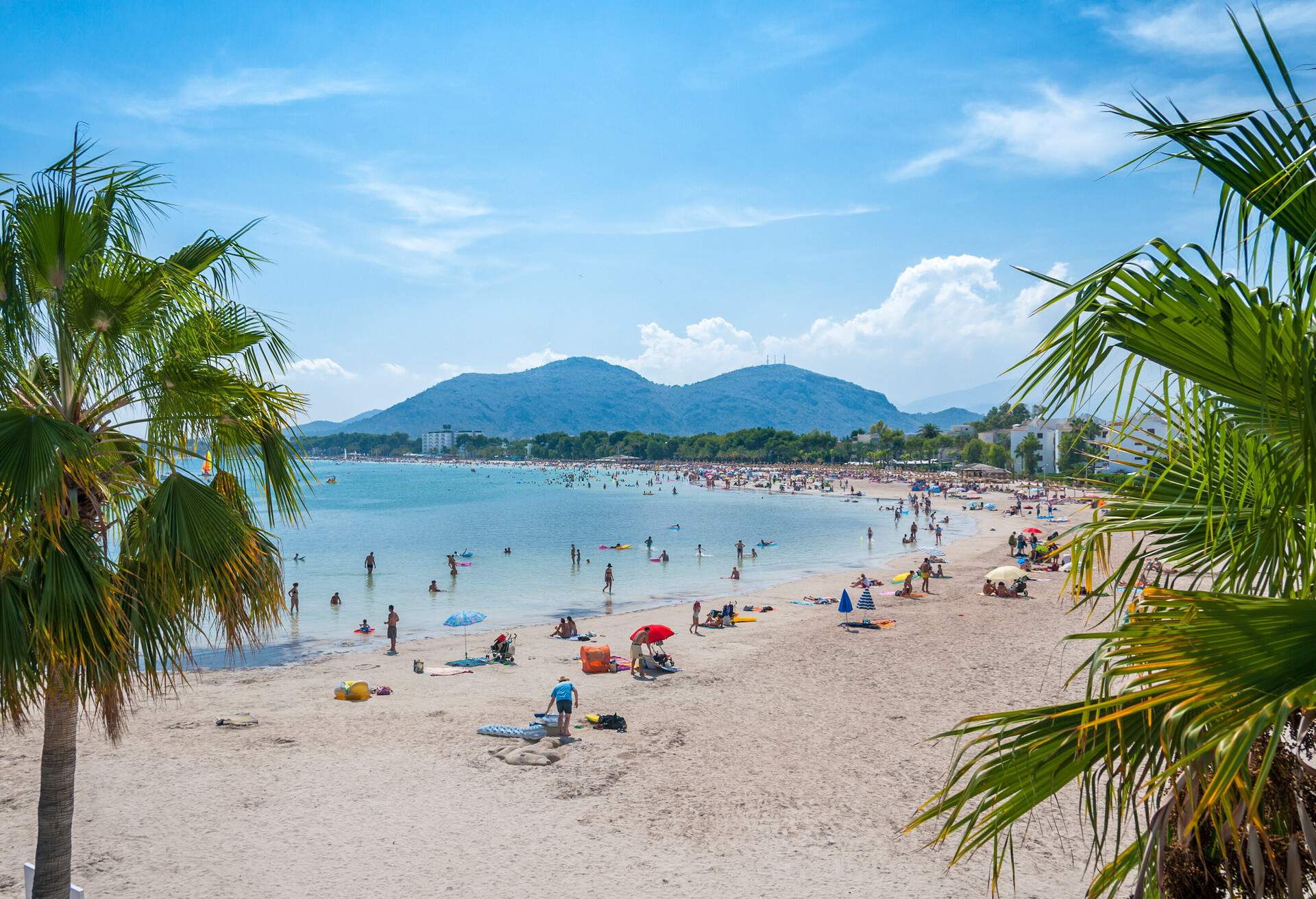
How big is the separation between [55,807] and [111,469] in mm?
1863

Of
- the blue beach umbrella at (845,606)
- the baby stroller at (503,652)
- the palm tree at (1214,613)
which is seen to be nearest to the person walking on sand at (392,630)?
the baby stroller at (503,652)

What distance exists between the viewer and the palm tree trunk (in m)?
4.47

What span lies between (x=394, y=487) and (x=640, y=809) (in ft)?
374

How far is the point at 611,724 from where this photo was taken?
12320 mm

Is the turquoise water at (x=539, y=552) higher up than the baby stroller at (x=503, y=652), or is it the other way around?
the baby stroller at (x=503, y=652)

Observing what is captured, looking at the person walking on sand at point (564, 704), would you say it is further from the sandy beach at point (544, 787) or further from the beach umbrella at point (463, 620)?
the beach umbrella at point (463, 620)

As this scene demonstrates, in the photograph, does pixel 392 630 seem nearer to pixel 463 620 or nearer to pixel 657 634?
pixel 463 620

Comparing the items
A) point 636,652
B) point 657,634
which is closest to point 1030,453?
point 657,634

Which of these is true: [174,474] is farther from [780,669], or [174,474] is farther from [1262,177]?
[780,669]

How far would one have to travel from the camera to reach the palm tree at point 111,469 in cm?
373

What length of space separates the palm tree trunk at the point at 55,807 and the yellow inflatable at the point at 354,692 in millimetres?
10259

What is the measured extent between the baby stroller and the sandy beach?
39cm

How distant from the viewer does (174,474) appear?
4.25 meters

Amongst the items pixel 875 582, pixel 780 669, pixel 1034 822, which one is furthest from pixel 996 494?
pixel 1034 822
